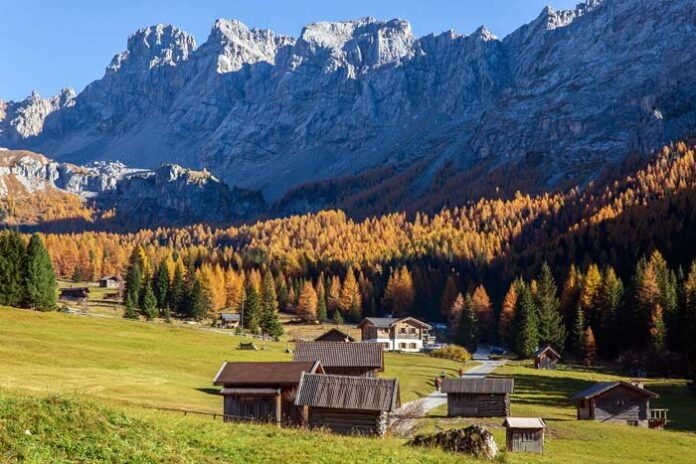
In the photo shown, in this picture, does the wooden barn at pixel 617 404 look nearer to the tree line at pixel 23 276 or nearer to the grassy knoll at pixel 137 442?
the grassy knoll at pixel 137 442

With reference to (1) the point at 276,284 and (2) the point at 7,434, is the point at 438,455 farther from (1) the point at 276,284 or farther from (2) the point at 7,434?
(1) the point at 276,284

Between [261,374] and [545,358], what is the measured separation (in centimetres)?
6449

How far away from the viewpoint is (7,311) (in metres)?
94.1

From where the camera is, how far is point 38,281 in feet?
357

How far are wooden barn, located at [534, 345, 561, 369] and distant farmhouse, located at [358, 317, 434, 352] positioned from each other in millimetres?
33482

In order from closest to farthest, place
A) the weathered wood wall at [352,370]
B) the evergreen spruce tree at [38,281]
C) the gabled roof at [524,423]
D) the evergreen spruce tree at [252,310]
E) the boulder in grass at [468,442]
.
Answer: the boulder in grass at [468,442] < the gabled roof at [524,423] < the weathered wood wall at [352,370] < the evergreen spruce tree at [38,281] < the evergreen spruce tree at [252,310]

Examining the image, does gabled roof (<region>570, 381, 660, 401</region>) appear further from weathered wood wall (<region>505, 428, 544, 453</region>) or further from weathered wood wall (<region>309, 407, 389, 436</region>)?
weathered wood wall (<region>309, 407, 389, 436</region>)

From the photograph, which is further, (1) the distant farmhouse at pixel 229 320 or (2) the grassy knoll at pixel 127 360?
(1) the distant farmhouse at pixel 229 320

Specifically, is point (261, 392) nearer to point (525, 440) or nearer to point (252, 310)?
point (525, 440)

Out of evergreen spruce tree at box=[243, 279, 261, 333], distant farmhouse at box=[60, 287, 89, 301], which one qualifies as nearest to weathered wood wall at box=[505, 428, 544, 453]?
evergreen spruce tree at box=[243, 279, 261, 333]

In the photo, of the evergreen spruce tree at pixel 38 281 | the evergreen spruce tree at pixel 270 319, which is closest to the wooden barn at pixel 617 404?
the evergreen spruce tree at pixel 270 319

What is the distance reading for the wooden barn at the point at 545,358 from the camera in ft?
343

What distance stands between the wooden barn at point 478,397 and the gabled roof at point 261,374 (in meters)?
15.7

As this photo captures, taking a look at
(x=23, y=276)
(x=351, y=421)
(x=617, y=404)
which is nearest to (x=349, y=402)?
(x=351, y=421)
